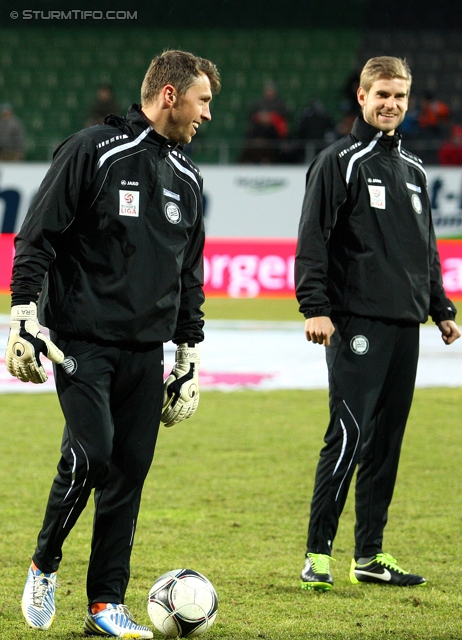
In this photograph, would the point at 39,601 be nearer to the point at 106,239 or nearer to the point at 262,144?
the point at 106,239

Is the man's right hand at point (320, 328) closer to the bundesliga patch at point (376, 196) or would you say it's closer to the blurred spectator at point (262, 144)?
the bundesliga patch at point (376, 196)

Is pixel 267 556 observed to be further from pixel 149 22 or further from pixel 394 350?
pixel 149 22

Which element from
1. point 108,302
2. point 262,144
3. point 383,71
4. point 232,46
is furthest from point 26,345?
point 232,46

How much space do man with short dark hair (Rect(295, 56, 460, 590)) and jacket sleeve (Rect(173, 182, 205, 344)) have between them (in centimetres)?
60

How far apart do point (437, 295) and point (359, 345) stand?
57 centimetres

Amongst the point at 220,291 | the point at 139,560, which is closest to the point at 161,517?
the point at 139,560

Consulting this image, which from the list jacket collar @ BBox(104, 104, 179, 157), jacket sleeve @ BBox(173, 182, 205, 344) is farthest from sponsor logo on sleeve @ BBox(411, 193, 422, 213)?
jacket collar @ BBox(104, 104, 179, 157)

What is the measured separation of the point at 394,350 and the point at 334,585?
110 cm

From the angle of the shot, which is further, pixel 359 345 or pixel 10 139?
pixel 10 139

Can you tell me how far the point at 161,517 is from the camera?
A: 5.72 meters

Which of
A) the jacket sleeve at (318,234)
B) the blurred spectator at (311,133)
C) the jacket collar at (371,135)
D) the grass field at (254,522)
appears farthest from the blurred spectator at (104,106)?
the jacket sleeve at (318,234)

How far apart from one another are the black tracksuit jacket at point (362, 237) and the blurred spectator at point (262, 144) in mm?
15310

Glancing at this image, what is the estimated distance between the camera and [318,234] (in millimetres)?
4461

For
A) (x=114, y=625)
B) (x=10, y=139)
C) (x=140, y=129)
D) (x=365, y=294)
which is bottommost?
(x=114, y=625)
